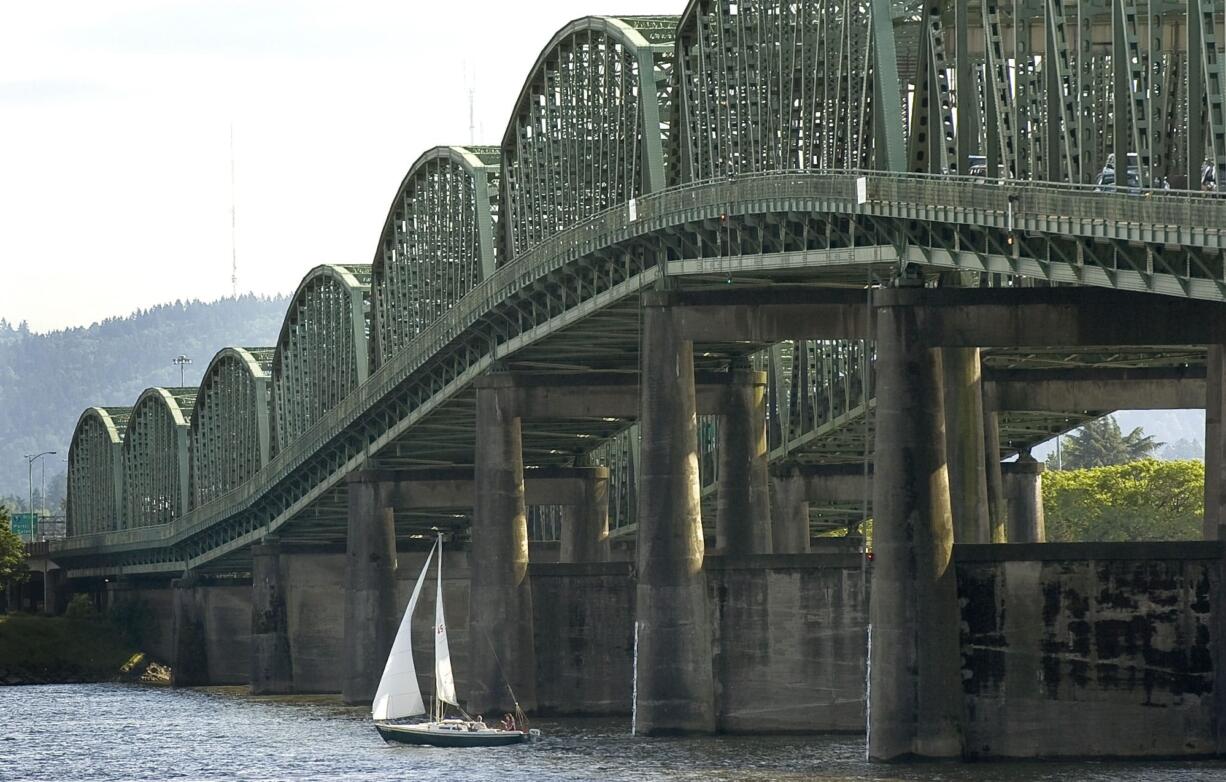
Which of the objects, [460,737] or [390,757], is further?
[460,737]

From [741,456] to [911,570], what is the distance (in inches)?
1310

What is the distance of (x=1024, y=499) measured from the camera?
141 metres

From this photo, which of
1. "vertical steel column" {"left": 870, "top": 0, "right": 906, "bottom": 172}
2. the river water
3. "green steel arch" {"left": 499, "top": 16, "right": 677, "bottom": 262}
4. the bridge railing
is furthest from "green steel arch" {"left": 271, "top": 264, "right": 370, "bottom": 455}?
"vertical steel column" {"left": 870, "top": 0, "right": 906, "bottom": 172}

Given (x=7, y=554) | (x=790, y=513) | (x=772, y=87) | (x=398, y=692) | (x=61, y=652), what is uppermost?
(x=772, y=87)

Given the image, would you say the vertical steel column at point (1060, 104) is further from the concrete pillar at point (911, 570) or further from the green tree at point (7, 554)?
the green tree at point (7, 554)

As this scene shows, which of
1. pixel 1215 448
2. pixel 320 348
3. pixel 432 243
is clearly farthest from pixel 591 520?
pixel 1215 448

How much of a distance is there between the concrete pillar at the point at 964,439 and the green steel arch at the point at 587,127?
2189 cm

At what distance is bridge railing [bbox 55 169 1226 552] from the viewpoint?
64875 mm

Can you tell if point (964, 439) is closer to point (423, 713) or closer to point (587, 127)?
point (423, 713)

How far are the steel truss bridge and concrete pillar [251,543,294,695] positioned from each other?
3854 millimetres

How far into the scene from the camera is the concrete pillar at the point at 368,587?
133500mm

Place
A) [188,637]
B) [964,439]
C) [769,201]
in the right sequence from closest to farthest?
[964,439] → [769,201] → [188,637]

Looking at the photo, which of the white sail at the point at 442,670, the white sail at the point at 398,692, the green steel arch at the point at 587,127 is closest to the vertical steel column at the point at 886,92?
the green steel arch at the point at 587,127

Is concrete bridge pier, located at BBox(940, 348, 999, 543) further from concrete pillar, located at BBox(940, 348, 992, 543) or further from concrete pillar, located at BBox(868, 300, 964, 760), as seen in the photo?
concrete pillar, located at BBox(868, 300, 964, 760)
